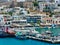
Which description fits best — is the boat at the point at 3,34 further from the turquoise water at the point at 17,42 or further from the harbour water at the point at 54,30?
the harbour water at the point at 54,30

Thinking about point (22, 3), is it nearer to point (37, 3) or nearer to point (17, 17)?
point (37, 3)

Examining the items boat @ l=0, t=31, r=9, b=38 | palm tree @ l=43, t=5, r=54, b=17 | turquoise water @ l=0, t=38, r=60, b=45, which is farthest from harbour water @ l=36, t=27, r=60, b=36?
palm tree @ l=43, t=5, r=54, b=17

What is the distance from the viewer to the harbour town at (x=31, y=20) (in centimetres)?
1070

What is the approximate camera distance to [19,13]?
47.3 ft

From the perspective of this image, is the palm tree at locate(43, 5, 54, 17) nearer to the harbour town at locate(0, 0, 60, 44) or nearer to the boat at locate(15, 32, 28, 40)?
the harbour town at locate(0, 0, 60, 44)

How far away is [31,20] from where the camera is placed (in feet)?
43.6

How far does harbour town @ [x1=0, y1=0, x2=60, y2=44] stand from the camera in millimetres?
10702

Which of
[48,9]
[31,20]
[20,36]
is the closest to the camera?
[20,36]

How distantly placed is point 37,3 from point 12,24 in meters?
3.63

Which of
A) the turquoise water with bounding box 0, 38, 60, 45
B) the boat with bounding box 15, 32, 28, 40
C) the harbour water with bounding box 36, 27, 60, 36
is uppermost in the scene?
the boat with bounding box 15, 32, 28, 40

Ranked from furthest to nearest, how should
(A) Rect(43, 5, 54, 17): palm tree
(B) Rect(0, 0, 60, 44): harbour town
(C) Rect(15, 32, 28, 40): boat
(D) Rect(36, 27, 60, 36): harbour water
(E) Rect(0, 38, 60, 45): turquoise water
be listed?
(A) Rect(43, 5, 54, 17): palm tree
(D) Rect(36, 27, 60, 36): harbour water
(B) Rect(0, 0, 60, 44): harbour town
(C) Rect(15, 32, 28, 40): boat
(E) Rect(0, 38, 60, 45): turquoise water

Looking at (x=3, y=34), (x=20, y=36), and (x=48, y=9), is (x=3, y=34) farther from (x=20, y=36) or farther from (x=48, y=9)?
(x=48, y=9)

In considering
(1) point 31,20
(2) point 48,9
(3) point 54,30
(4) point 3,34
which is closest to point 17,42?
(4) point 3,34

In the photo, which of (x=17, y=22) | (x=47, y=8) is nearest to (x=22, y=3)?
(x=47, y=8)
